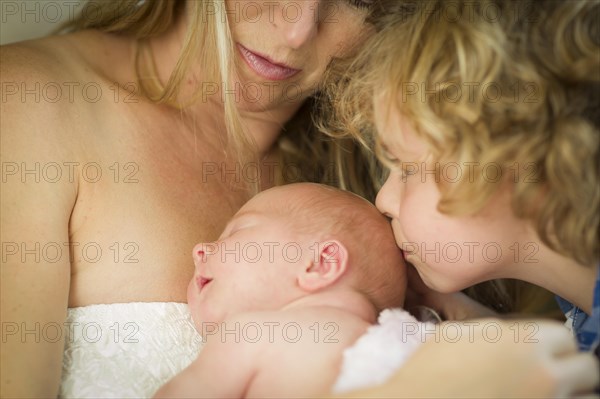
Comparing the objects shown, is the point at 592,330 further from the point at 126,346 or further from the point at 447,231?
the point at 126,346

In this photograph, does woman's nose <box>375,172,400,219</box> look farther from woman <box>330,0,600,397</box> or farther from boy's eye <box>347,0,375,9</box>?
boy's eye <box>347,0,375,9</box>

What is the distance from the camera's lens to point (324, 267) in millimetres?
1369

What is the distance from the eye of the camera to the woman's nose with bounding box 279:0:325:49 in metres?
1.56

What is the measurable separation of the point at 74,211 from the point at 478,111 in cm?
73

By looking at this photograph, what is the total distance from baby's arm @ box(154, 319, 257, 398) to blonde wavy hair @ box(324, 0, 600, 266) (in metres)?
0.39

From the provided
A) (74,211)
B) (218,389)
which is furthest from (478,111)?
(74,211)

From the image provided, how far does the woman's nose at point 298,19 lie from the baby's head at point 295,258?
31 centimetres

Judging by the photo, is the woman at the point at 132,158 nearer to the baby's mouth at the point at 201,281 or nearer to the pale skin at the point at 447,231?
the baby's mouth at the point at 201,281

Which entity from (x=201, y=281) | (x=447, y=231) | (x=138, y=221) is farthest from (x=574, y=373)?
(x=138, y=221)

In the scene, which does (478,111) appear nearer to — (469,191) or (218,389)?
(469,191)

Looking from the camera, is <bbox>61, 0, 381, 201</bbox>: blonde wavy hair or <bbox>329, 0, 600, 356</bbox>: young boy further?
<bbox>61, 0, 381, 201</bbox>: blonde wavy hair

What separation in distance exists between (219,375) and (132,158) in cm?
53

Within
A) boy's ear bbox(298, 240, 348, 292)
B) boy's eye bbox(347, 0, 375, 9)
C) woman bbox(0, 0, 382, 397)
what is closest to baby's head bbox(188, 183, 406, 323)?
boy's ear bbox(298, 240, 348, 292)

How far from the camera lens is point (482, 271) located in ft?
4.57
